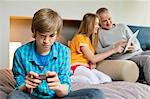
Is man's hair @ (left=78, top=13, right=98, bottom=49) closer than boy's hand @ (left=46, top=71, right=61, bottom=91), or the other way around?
boy's hand @ (left=46, top=71, right=61, bottom=91)

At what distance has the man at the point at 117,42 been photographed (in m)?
2.30

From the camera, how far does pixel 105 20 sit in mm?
2482

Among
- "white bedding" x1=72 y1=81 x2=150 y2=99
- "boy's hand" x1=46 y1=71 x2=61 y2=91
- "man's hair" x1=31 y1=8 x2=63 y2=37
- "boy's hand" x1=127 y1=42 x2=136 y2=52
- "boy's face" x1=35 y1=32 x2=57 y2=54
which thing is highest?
"man's hair" x1=31 y1=8 x2=63 y2=37

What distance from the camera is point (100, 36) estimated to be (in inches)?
99.9

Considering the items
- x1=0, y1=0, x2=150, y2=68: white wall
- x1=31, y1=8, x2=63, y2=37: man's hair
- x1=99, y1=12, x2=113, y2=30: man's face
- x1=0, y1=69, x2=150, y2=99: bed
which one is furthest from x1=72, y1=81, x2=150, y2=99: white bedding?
x1=0, y1=0, x2=150, y2=68: white wall

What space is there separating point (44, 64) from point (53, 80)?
18 centimetres

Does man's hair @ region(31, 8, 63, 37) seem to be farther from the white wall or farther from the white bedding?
the white wall

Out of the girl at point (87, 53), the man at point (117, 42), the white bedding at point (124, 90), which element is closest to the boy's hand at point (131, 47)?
the man at point (117, 42)

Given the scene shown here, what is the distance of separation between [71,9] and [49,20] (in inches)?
69.4

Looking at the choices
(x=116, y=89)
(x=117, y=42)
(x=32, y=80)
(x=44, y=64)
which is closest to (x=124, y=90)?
(x=116, y=89)

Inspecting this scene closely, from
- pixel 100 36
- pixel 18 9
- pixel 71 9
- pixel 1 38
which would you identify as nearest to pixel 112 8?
pixel 71 9

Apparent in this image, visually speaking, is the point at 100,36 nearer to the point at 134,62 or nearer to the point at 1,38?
the point at 134,62

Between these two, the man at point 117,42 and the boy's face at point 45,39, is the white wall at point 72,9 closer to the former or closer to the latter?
the man at point 117,42

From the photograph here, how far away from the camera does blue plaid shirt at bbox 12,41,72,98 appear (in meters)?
1.37
